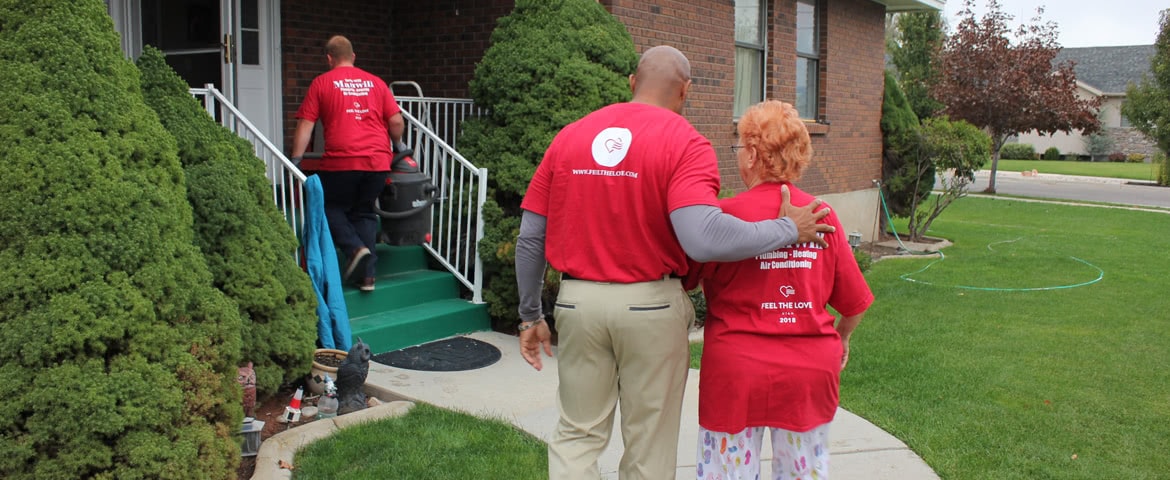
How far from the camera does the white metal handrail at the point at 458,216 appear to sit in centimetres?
693

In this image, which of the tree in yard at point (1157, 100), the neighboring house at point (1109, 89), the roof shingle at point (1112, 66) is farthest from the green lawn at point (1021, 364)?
the roof shingle at point (1112, 66)

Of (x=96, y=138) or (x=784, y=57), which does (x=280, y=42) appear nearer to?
(x=96, y=138)

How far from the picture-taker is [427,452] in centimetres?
439

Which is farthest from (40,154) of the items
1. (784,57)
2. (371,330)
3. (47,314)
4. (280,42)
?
(784,57)

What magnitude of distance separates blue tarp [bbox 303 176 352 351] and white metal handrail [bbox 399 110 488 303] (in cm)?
127

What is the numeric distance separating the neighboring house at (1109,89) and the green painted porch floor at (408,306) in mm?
45267

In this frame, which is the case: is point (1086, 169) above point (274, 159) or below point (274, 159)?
below

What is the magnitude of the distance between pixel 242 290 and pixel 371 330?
4.82 ft

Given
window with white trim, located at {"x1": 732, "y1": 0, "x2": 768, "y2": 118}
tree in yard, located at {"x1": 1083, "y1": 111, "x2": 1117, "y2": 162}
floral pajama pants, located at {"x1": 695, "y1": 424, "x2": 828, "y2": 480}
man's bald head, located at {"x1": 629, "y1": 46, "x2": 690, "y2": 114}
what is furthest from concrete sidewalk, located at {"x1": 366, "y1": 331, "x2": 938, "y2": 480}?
tree in yard, located at {"x1": 1083, "y1": 111, "x2": 1117, "y2": 162}

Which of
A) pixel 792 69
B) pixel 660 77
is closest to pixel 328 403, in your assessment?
pixel 660 77

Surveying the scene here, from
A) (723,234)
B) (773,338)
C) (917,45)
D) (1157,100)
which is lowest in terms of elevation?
(773,338)

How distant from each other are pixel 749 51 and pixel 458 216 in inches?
187

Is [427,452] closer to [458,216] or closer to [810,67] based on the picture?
[458,216]

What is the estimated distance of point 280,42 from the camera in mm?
8227
